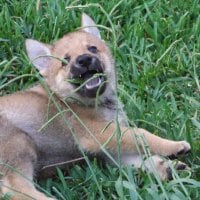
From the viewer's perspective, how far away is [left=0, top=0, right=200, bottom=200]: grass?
6.63 m

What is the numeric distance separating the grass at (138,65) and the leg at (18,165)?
0.23 metres

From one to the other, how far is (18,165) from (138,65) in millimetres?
2306

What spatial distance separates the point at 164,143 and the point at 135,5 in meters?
2.78

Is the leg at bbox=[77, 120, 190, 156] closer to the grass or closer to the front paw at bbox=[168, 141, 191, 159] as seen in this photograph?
the front paw at bbox=[168, 141, 191, 159]

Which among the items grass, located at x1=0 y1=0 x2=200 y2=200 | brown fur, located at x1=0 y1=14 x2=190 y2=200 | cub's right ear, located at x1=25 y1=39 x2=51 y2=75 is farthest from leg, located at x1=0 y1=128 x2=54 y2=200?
cub's right ear, located at x1=25 y1=39 x2=51 y2=75

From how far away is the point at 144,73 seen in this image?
8172 mm

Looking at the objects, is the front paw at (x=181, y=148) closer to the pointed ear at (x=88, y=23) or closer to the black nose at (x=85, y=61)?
the black nose at (x=85, y=61)

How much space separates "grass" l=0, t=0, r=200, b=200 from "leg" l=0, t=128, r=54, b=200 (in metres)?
0.23

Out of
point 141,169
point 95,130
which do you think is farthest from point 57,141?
point 141,169

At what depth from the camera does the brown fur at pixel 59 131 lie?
6500mm

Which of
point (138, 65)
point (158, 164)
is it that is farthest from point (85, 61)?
point (138, 65)

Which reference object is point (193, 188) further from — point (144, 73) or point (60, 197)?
point (144, 73)

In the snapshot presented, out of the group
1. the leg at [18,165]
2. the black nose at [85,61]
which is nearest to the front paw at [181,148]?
the black nose at [85,61]

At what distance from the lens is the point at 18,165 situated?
6488mm
